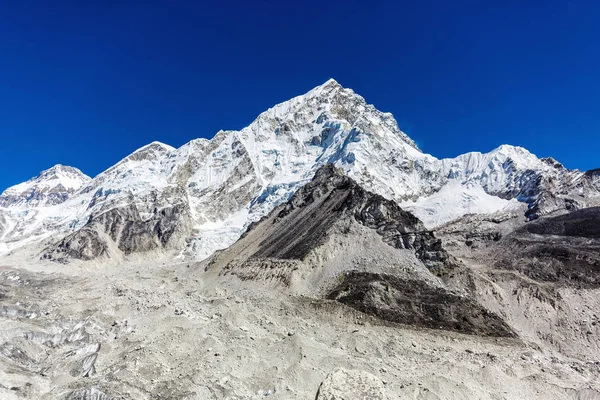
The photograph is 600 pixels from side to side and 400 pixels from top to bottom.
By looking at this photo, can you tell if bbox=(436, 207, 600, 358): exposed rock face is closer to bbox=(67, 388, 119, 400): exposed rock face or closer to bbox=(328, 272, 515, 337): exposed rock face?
bbox=(328, 272, 515, 337): exposed rock face

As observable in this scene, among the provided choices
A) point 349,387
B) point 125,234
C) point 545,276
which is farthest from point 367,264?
point 125,234

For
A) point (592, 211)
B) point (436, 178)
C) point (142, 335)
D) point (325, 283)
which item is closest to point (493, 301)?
point (325, 283)

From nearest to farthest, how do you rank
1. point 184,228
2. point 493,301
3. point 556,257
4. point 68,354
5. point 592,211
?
point 68,354 < point 493,301 < point 556,257 < point 592,211 < point 184,228

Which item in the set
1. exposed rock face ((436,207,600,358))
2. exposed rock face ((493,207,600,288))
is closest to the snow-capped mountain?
exposed rock face ((493,207,600,288))

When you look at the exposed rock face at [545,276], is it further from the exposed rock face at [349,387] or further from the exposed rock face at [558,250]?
the exposed rock face at [349,387]

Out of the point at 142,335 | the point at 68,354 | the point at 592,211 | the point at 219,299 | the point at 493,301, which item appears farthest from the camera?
the point at 592,211

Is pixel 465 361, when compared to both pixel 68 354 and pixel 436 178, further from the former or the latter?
pixel 436 178

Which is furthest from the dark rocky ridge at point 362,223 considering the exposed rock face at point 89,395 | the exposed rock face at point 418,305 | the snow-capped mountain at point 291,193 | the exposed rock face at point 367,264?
the snow-capped mountain at point 291,193
